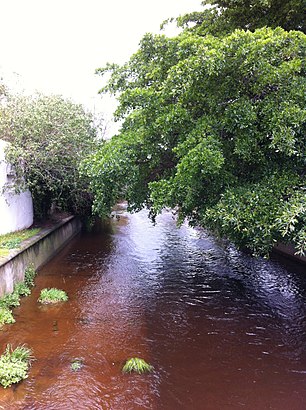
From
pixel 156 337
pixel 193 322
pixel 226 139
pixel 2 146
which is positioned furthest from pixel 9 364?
pixel 2 146

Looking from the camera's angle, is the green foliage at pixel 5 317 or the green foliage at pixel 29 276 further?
the green foliage at pixel 29 276

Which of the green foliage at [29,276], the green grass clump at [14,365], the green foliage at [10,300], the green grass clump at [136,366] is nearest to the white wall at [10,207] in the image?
the green foliage at [29,276]

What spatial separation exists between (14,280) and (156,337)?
4.00 m

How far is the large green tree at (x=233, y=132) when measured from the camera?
219 inches

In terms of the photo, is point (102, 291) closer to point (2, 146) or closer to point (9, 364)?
point (9, 364)

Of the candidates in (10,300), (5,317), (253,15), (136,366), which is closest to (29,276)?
(10,300)

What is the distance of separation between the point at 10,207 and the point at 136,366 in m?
6.93

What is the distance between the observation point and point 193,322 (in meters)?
7.83

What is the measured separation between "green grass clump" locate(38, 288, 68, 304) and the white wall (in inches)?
108

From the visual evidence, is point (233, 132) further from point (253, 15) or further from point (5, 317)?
point (5, 317)

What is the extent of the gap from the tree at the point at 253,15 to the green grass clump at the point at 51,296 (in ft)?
23.8

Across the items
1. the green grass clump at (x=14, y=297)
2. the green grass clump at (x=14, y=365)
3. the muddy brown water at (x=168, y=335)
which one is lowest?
the muddy brown water at (x=168, y=335)

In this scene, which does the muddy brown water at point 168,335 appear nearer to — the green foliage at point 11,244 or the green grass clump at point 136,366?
the green grass clump at point 136,366

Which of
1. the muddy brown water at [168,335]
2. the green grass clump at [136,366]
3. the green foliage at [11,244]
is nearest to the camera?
the muddy brown water at [168,335]
